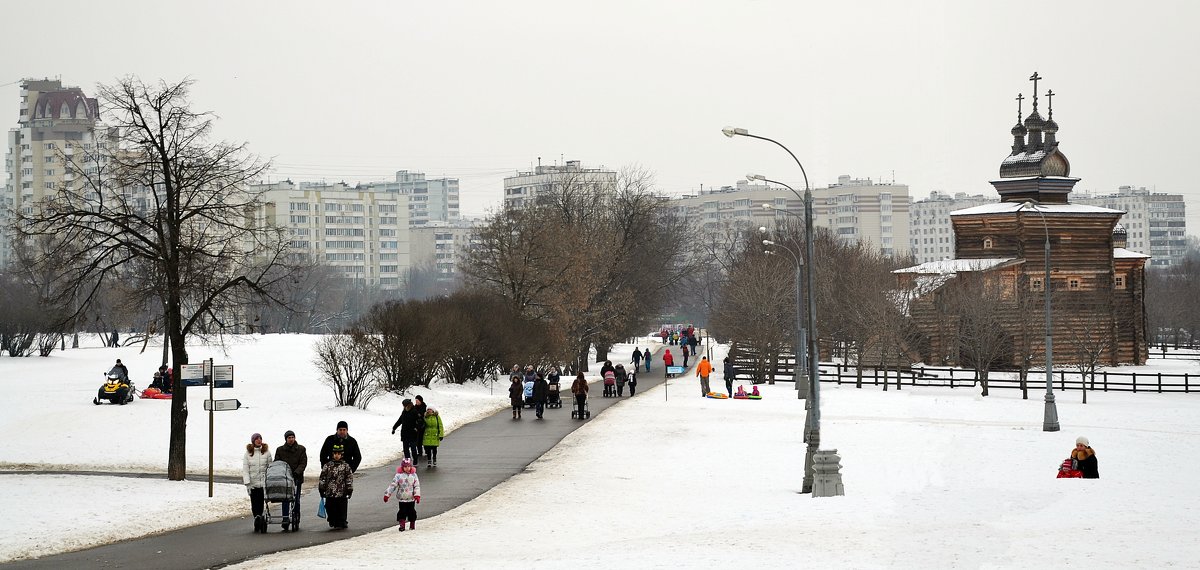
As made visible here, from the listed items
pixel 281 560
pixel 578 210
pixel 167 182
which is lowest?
pixel 281 560

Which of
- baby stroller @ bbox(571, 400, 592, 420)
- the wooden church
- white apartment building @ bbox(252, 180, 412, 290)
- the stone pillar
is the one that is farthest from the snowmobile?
white apartment building @ bbox(252, 180, 412, 290)

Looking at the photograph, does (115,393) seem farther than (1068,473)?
Yes

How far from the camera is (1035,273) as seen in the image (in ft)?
242

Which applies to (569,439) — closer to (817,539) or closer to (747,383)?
(817,539)

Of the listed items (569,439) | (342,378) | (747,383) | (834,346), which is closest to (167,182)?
(569,439)

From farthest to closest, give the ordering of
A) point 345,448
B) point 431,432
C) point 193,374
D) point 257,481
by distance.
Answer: point 431,432 < point 193,374 < point 345,448 < point 257,481

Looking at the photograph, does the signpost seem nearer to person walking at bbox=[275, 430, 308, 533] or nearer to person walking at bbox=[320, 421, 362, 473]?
person walking at bbox=[320, 421, 362, 473]

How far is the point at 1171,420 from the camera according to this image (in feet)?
139

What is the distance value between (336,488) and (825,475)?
8.21 meters

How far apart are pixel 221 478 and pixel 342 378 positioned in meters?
14.1

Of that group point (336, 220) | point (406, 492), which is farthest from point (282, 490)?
point (336, 220)

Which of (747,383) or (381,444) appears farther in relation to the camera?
(747,383)

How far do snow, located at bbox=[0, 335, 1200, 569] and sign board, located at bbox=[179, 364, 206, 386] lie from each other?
202 cm

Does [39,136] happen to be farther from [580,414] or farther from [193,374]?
[193,374]
